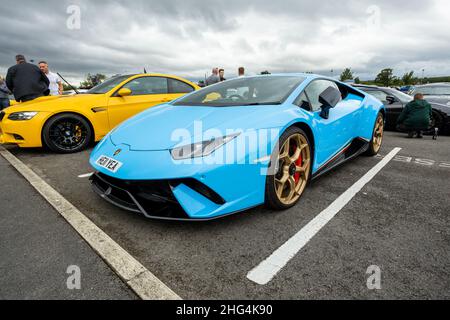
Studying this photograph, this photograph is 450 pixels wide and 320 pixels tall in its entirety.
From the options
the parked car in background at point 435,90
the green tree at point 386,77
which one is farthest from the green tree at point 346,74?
the parked car in background at point 435,90

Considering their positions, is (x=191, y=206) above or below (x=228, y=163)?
below

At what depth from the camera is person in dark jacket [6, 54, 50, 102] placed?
4777 millimetres

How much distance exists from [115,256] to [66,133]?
3133mm

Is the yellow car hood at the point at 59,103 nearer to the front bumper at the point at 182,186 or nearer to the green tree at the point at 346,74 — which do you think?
the front bumper at the point at 182,186

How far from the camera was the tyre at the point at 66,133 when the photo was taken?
3.79 m

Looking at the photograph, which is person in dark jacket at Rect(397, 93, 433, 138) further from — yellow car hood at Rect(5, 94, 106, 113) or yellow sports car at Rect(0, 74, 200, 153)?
yellow car hood at Rect(5, 94, 106, 113)

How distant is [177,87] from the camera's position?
5.02 m

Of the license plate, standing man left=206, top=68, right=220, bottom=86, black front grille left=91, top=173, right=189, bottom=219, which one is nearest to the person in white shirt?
standing man left=206, top=68, right=220, bottom=86

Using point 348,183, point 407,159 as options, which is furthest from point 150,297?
point 407,159

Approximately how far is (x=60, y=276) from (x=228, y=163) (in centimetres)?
111

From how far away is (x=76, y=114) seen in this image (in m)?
3.95

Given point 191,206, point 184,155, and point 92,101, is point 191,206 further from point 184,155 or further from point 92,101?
point 92,101

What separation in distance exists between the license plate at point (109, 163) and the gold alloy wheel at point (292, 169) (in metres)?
1.17

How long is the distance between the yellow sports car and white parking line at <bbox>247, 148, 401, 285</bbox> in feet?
11.0
